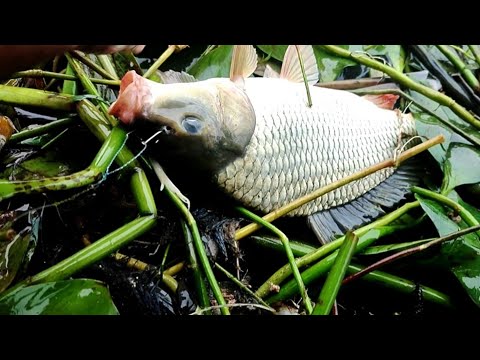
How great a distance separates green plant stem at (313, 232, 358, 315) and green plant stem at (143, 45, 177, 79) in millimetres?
543

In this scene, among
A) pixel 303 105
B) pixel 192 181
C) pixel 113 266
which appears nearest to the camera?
pixel 113 266

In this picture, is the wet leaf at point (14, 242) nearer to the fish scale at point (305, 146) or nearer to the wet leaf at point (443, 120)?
the fish scale at point (305, 146)

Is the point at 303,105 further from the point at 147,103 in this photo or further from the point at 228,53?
the point at 147,103

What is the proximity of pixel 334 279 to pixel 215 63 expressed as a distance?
27.1 inches

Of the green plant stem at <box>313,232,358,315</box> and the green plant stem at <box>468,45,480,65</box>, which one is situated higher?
the green plant stem at <box>468,45,480,65</box>

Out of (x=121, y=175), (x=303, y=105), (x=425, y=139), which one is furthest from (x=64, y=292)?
(x=425, y=139)

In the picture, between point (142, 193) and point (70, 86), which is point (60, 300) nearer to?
point (142, 193)

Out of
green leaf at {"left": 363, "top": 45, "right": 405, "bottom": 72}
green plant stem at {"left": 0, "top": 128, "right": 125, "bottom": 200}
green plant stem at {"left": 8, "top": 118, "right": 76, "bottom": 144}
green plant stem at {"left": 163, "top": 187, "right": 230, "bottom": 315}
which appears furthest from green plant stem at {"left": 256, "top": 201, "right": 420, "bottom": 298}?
green leaf at {"left": 363, "top": 45, "right": 405, "bottom": 72}

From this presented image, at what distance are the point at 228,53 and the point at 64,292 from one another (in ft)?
2.64

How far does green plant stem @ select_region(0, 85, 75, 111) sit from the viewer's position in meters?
0.99

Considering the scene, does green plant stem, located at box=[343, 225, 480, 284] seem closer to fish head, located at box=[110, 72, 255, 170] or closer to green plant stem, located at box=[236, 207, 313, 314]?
green plant stem, located at box=[236, 207, 313, 314]
